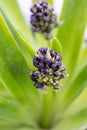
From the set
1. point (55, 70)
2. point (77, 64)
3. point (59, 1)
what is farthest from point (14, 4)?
point (59, 1)

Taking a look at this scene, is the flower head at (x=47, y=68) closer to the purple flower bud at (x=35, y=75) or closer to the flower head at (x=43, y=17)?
the purple flower bud at (x=35, y=75)

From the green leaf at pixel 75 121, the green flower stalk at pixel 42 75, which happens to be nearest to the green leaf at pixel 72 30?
the green flower stalk at pixel 42 75

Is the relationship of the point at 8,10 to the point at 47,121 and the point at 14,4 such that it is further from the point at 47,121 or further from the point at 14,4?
the point at 47,121

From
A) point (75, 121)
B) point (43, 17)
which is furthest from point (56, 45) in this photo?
point (75, 121)

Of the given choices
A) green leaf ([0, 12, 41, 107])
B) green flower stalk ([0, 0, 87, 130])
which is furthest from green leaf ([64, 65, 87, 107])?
green leaf ([0, 12, 41, 107])

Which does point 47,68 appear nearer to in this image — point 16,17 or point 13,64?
point 13,64

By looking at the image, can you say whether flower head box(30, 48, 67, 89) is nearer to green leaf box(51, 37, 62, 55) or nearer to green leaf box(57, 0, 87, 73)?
green leaf box(51, 37, 62, 55)
